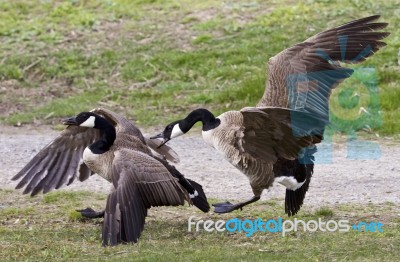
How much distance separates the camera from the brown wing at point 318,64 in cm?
845

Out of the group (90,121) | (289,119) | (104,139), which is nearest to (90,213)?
(104,139)

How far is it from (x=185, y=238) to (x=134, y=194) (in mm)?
593

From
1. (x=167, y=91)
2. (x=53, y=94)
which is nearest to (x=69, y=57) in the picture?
(x=53, y=94)

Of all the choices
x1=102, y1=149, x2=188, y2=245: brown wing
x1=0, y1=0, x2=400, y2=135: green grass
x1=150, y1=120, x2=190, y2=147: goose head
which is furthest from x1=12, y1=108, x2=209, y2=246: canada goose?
x1=0, y1=0, x2=400, y2=135: green grass

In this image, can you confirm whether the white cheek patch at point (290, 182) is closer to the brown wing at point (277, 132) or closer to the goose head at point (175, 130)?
the brown wing at point (277, 132)

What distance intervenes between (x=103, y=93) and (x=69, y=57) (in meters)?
1.23

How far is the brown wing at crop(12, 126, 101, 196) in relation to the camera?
8883 millimetres

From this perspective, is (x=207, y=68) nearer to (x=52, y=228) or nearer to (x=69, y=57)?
(x=69, y=57)

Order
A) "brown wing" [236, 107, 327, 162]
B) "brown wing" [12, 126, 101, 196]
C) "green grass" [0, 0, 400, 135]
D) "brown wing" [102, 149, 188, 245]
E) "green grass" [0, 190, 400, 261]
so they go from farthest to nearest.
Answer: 1. "green grass" [0, 0, 400, 135]
2. "brown wing" [12, 126, 101, 196]
3. "brown wing" [236, 107, 327, 162]
4. "brown wing" [102, 149, 188, 245]
5. "green grass" [0, 190, 400, 261]

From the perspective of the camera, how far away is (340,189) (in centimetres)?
953
